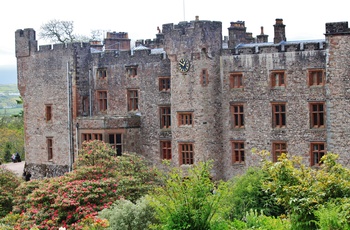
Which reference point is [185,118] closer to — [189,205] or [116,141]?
[116,141]

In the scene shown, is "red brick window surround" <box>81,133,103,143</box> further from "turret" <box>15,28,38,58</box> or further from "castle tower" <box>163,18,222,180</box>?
"turret" <box>15,28,38,58</box>

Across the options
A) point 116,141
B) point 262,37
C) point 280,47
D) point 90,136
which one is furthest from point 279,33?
point 90,136

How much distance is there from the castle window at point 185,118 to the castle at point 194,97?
0.06m

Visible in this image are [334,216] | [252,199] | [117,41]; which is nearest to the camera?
[334,216]

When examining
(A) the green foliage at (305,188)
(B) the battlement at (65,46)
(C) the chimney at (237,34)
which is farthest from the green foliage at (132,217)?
(B) the battlement at (65,46)

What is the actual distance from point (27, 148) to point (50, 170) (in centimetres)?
284

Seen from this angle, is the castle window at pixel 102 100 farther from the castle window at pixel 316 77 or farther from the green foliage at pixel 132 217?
the green foliage at pixel 132 217

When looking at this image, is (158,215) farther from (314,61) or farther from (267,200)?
(314,61)

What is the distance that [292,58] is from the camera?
3634cm

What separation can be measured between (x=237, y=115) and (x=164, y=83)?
4861mm

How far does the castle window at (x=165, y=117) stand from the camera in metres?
40.9

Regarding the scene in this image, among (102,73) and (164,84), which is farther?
(102,73)

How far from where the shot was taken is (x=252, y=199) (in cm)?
3019

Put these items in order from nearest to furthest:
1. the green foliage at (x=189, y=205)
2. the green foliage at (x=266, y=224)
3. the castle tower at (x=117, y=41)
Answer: the green foliage at (x=189, y=205) → the green foliage at (x=266, y=224) → the castle tower at (x=117, y=41)
